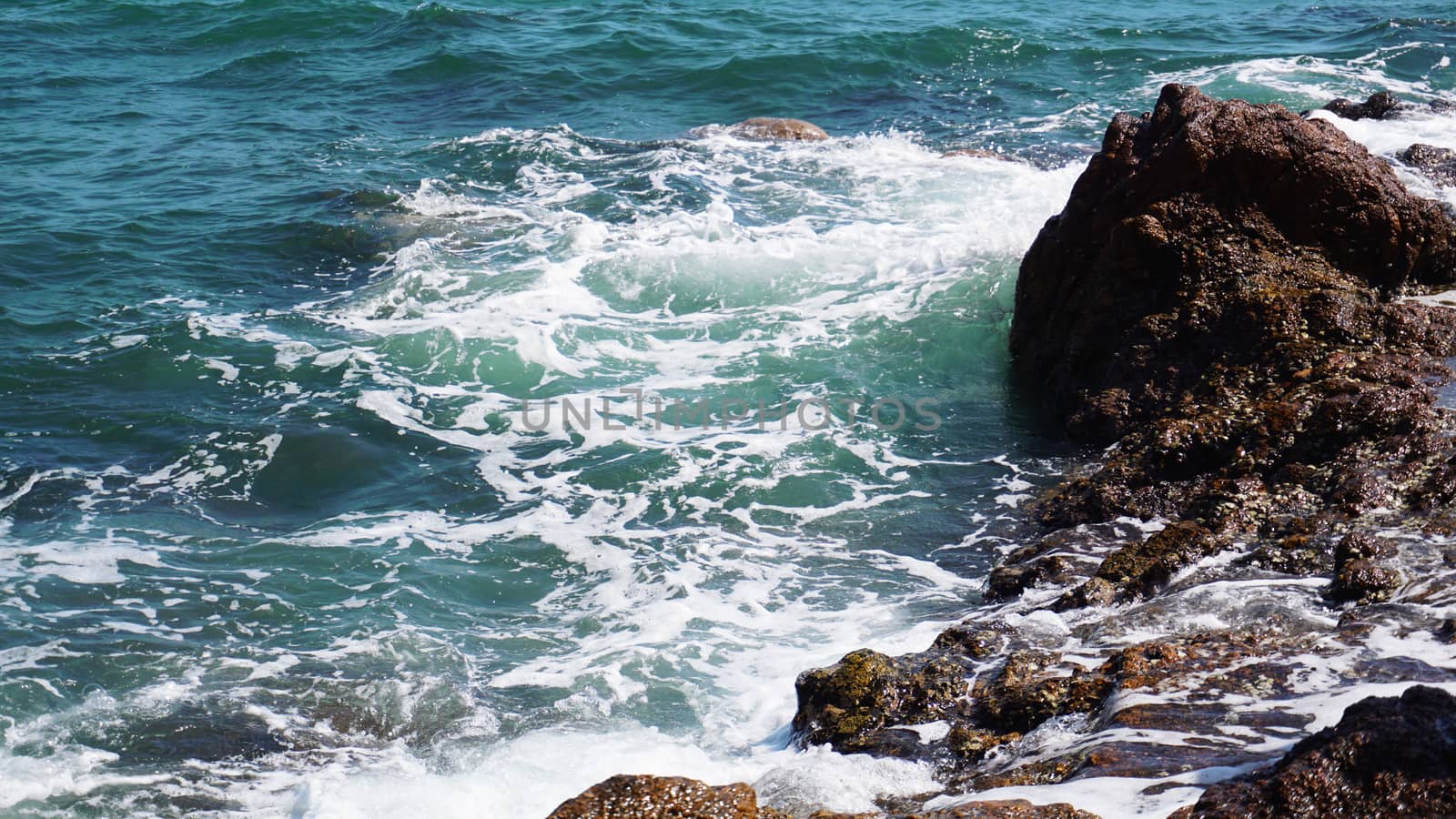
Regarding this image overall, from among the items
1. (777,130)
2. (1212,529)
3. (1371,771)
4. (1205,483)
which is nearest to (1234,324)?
(1205,483)

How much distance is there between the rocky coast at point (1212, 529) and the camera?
150 inches

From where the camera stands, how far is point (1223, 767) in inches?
150

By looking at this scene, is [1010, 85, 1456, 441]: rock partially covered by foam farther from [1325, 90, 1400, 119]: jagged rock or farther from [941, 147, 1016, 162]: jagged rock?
[941, 147, 1016, 162]: jagged rock

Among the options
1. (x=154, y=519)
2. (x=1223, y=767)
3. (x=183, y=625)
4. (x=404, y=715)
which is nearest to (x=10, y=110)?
(x=154, y=519)

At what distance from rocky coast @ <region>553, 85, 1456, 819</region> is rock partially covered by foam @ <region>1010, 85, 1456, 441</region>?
0.06 feet

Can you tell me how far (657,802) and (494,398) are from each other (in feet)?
21.1

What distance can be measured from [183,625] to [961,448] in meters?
5.08

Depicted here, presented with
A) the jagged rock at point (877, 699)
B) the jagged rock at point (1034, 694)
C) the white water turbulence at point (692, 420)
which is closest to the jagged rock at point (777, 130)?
the white water turbulence at point (692, 420)

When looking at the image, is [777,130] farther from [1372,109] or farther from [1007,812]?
[1007,812]

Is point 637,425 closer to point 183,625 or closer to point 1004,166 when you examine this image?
point 183,625

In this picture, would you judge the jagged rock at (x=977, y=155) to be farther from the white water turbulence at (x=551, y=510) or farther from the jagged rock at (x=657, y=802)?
the jagged rock at (x=657, y=802)

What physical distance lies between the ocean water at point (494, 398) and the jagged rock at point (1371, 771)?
1.45 metres

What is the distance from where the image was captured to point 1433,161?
9.96 m

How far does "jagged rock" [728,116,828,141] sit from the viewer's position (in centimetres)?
1614
